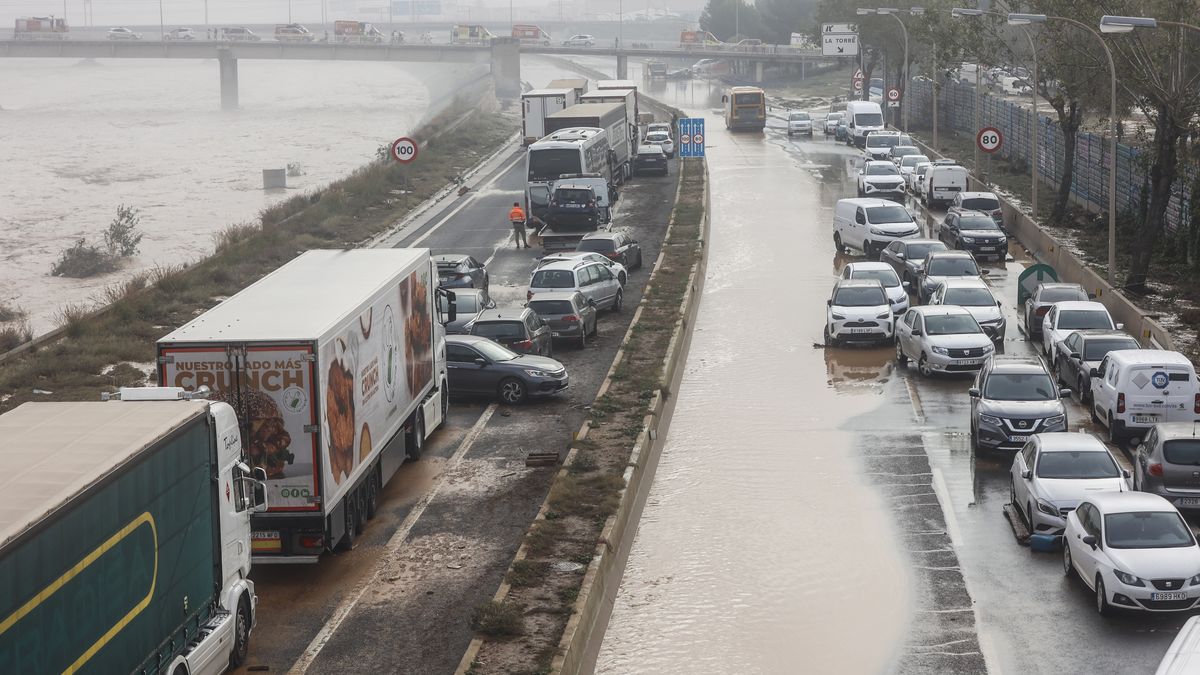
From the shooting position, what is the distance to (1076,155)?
5491cm

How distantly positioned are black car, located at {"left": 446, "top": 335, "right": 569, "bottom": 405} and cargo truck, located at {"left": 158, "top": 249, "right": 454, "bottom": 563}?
6002mm

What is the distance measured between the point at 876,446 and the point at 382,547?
9279 mm

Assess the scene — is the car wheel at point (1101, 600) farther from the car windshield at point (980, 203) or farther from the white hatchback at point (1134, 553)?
the car windshield at point (980, 203)

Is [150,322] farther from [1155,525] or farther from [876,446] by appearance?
[1155,525]

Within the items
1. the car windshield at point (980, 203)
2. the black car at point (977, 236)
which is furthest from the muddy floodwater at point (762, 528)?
the car windshield at point (980, 203)


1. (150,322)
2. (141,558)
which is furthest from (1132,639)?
(150,322)

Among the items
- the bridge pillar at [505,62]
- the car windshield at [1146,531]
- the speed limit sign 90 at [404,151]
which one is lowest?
the car windshield at [1146,531]

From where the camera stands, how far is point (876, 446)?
2469cm

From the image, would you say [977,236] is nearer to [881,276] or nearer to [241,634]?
[881,276]

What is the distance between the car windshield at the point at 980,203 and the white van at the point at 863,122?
1259 inches

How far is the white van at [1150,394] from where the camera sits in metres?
23.7

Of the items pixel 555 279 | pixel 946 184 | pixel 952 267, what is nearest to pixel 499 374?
pixel 555 279

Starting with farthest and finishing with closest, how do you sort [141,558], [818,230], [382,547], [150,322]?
[818,230]
[150,322]
[382,547]
[141,558]

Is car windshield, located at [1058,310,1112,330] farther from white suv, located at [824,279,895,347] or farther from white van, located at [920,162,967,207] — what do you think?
white van, located at [920,162,967,207]
